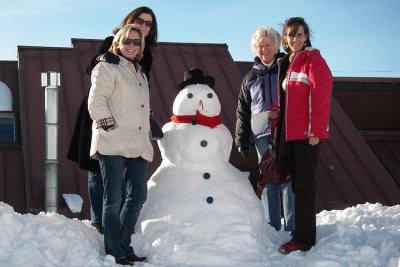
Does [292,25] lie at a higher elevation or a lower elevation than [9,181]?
higher

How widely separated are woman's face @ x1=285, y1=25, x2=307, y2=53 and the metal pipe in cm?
218

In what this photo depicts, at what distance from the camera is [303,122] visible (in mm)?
3406

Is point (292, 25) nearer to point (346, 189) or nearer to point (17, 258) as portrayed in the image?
point (17, 258)

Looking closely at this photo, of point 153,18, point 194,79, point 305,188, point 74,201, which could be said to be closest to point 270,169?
point 305,188

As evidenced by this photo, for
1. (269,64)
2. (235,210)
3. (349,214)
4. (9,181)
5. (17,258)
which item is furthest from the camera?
(9,181)

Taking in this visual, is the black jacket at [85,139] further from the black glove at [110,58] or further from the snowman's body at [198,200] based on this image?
the snowman's body at [198,200]

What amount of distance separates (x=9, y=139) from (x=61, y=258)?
5.30 m

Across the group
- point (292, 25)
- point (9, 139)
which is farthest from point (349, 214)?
point (9, 139)

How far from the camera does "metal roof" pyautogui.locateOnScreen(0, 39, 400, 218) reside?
22.9 ft

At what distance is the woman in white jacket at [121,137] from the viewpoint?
316 centimetres

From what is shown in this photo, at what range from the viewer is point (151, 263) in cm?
322

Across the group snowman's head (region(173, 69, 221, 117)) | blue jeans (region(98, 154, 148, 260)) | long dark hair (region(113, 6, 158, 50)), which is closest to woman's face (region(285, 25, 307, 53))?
snowman's head (region(173, 69, 221, 117))

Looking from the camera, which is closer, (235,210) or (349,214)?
(235,210)

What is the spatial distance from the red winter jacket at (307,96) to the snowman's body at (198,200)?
591 millimetres
